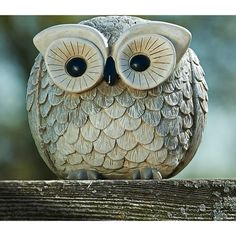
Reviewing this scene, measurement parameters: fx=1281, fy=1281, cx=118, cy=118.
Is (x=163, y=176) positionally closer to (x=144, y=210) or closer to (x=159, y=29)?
(x=159, y=29)

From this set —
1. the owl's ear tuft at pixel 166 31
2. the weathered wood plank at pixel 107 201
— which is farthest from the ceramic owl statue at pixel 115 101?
the weathered wood plank at pixel 107 201

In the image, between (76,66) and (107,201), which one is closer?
(107,201)

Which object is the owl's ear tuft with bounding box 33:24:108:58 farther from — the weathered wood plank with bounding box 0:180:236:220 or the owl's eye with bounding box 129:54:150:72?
the weathered wood plank with bounding box 0:180:236:220

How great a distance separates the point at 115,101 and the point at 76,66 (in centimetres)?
16

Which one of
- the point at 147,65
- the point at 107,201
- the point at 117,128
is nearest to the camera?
the point at 107,201

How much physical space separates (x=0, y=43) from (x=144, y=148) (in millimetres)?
3587

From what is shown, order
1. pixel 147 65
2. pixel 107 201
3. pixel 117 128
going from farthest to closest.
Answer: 1. pixel 147 65
2. pixel 117 128
3. pixel 107 201

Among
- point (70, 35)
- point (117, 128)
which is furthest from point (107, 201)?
point (70, 35)

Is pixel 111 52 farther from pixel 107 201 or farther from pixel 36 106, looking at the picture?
pixel 107 201

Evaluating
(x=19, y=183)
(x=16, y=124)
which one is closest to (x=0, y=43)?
(x=16, y=124)

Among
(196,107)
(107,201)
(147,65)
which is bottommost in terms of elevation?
(107,201)

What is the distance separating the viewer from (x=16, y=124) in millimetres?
5773

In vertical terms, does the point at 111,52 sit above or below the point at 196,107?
above

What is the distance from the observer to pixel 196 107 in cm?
297
